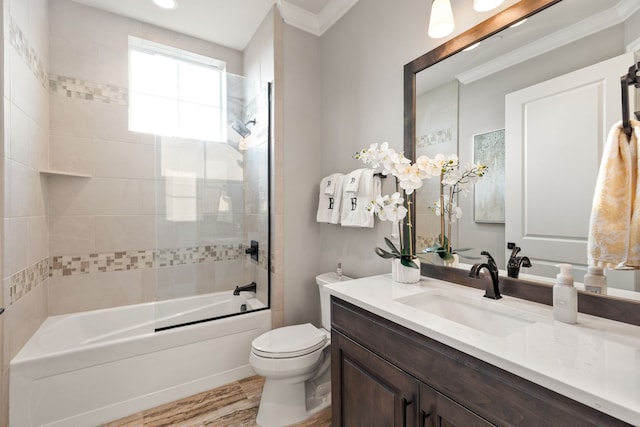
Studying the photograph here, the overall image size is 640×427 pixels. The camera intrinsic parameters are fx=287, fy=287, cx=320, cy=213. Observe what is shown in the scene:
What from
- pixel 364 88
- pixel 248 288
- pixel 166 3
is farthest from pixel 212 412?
pixel 166 3

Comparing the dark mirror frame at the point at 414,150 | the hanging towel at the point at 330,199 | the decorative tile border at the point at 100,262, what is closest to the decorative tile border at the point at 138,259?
the decorative tile border at the point at 100,262

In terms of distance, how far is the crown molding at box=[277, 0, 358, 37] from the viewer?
6.90 ft

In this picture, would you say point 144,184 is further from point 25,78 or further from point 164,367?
point 164,367

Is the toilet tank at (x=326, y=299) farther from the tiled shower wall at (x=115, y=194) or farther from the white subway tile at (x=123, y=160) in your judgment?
the white subway tile at (x=123, y=160)

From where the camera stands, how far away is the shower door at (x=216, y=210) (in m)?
1.99

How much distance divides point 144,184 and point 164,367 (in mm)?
1421

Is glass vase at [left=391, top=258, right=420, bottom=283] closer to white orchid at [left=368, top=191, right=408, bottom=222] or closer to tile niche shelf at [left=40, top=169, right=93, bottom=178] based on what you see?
white orchid at [left=368, top=191, right=408, bottom=222]

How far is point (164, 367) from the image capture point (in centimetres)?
184

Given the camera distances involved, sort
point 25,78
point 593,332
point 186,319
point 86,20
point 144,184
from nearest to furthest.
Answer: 1. point 593,332
2. point 25,78
3. point 186,319
4. point 86,20
5. point 144,184

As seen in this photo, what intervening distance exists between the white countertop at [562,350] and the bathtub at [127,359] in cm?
138

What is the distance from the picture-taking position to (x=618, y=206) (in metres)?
0.82

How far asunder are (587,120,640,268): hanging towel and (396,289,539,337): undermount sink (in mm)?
298

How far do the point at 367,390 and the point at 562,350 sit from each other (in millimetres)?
681

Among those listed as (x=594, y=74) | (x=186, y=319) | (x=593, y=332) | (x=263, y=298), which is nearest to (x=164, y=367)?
(x=186, y=319)
